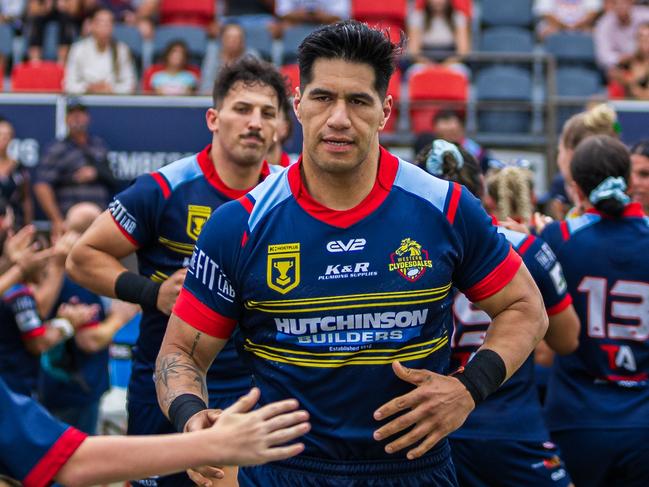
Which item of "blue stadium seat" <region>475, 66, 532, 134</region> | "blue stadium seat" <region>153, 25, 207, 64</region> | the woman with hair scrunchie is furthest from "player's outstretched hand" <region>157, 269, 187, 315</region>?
"blue stadium seat" <region>153, 25, 207, 64</region>

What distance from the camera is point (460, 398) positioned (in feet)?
11.8

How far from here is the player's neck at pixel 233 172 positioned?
Result: 5280mm

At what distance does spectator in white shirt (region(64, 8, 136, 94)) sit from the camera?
1322cm

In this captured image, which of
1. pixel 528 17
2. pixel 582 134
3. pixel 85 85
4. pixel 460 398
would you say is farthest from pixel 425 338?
pixel 528 17

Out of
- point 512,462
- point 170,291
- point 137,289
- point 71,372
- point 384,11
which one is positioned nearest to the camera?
point 512,462

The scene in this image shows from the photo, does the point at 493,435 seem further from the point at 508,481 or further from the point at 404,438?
the point at 404,438

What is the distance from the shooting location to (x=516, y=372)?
4758mm

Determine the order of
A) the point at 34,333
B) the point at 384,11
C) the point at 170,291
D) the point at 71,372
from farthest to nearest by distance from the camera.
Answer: the point at 384,11
the point at 71,372
the point at 34,333
the point at 170,291

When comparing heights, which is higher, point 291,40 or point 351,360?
point 291,40

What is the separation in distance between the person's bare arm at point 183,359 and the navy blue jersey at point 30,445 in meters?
0.69

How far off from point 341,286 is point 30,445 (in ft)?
3.68

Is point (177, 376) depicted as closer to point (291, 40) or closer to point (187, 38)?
point (291, 40)

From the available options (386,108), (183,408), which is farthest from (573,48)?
(183,408)

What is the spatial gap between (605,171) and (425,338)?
1909 millimetres
